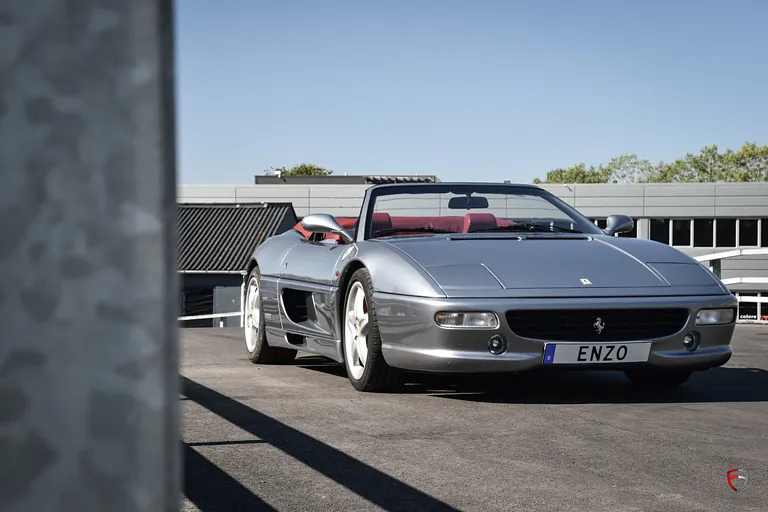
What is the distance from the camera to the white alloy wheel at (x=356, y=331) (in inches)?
246

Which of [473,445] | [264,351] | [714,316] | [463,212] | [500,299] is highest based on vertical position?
[463,212]

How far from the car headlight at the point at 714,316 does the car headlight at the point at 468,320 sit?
128cm

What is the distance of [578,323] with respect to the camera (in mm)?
5637

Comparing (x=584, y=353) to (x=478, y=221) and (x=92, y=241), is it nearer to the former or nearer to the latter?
(x=478, y=221)

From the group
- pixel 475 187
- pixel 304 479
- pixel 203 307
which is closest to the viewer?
pixel 304 479

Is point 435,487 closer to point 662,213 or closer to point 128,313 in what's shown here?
point 128,313

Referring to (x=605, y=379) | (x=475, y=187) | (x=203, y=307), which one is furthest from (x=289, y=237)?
(x=203, y=307)

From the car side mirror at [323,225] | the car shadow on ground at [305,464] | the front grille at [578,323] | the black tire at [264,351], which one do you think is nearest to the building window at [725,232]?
the black tire at [264,351]

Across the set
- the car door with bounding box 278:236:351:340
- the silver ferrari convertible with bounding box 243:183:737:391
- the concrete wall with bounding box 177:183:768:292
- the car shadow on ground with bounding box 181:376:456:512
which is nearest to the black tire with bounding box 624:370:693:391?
the silver ferrari convertible with bounding box 243:183:737:391

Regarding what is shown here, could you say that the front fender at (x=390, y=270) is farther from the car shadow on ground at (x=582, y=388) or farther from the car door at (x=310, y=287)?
the car shadow on ground at (x=582, y=388)

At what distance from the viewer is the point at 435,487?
11.1 feet

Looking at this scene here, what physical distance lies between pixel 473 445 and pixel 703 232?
173ft

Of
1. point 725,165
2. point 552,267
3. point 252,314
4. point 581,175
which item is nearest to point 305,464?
point 552,267

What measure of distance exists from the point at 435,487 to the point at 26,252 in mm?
3102
